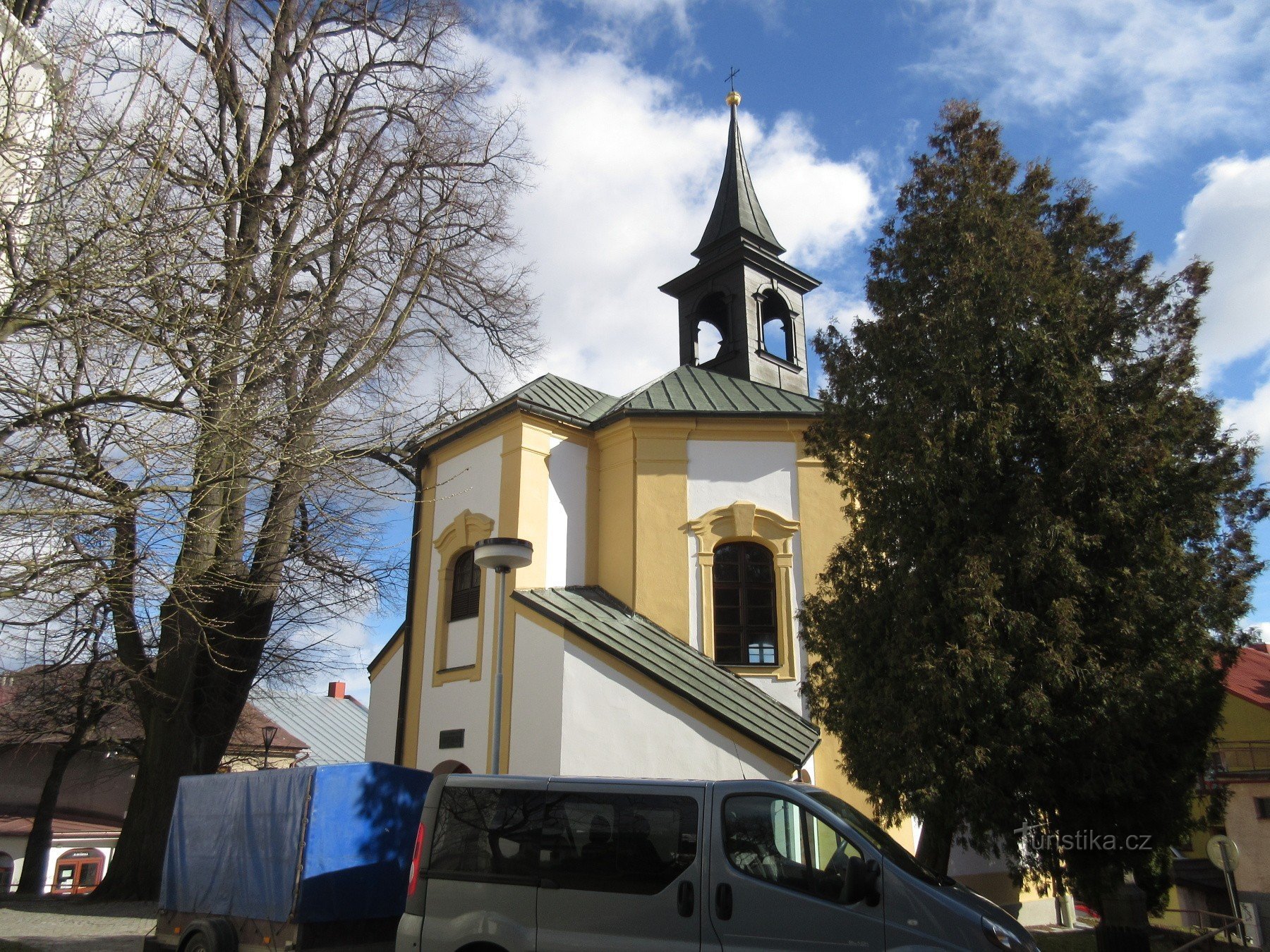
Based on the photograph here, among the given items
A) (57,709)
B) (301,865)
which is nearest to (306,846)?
(301,865)

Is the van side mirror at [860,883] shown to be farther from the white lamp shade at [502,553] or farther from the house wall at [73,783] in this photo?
the house wall at [73,783]

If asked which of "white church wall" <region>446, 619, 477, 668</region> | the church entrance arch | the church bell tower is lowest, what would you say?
the church entrance arch

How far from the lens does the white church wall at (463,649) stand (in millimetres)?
13531

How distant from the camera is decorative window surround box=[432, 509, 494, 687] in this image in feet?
46.4

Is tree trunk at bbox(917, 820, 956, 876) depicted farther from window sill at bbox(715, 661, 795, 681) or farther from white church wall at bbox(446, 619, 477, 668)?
white church wall at bbox(446, 619, 477, 668)

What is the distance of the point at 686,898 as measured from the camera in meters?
6.12

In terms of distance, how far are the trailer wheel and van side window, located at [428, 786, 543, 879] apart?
2.52 metres

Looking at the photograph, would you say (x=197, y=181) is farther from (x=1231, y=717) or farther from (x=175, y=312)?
(x=1231, y=717)

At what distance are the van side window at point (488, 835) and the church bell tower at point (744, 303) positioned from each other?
1142 cm

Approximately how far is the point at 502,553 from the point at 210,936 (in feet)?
14.0

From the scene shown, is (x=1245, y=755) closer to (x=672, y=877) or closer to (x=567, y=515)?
(x=567, y=515)

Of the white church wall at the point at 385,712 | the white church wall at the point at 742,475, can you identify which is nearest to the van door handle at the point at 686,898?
the white church wall at the point at 742,475

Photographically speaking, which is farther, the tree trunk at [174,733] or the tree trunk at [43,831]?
the tree trunk at [43,831]

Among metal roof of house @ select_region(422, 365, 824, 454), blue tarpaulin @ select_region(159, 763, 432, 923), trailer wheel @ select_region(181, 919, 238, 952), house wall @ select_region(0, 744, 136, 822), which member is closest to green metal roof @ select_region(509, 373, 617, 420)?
metal roof of house @ select_region(422, 365, 824, 454)
